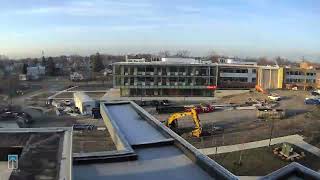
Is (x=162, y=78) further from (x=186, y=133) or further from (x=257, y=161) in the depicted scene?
(x=257, y=161)

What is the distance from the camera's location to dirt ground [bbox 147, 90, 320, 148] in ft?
101

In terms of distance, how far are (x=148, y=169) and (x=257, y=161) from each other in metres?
16.0

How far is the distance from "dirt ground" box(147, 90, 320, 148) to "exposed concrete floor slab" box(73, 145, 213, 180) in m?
17.4

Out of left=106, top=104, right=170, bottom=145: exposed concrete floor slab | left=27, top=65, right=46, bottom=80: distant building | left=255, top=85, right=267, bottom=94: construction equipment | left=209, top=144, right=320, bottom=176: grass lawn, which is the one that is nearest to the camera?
left=106, top=104, right=170, bottom=145: exposed concrete floor slab

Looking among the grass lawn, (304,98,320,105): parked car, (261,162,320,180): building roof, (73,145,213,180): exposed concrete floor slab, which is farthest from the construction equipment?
(261,162,320,180): building roof

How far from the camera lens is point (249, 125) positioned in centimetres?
3653

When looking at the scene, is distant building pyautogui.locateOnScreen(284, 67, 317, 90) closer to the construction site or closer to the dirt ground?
the construction site

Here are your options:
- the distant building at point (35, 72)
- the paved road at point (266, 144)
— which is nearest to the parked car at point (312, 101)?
the paved road at point (266, 144)

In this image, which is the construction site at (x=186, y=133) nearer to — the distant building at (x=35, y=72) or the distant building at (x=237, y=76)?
the distant building at (x=237, y=76)

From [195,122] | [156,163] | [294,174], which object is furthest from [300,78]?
[156,163]

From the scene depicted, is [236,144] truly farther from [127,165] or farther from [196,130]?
[127,165]

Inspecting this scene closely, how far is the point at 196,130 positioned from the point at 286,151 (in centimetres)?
807

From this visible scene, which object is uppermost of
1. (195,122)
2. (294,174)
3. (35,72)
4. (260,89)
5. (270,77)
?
(294,174)

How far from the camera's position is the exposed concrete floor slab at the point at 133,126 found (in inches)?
568
